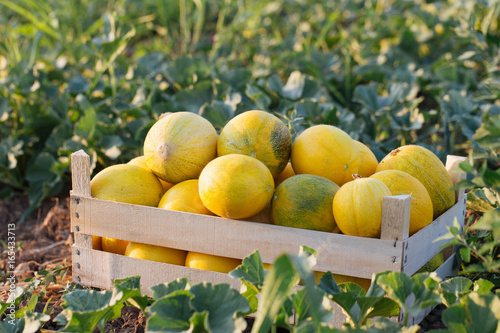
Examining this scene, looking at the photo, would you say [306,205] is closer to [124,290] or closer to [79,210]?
[124,290]

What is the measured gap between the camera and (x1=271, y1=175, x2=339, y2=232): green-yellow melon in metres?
1.64

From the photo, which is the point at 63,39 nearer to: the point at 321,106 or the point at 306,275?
the point at 321,106

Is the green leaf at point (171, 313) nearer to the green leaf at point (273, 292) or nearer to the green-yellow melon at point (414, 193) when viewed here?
the green leaf at point (273, 292)

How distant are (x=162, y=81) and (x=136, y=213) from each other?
219 cm

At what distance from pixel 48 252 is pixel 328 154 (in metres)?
1.50

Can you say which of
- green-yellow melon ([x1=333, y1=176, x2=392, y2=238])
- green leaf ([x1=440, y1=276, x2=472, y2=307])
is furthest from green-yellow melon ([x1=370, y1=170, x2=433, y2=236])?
green leaf ([x1=440, y1=276, x2=472, y2=307])

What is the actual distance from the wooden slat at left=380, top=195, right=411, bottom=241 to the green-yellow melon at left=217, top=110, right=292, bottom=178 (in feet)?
1.43

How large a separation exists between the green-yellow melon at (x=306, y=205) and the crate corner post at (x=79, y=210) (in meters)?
0.67

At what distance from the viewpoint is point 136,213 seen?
5.76 feet

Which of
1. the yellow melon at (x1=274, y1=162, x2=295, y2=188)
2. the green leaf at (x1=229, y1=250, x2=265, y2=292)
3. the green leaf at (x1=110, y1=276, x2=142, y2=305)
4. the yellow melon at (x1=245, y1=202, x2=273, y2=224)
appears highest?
the yellow melon at (x1=274, y1=162, x2=295, y2=188)

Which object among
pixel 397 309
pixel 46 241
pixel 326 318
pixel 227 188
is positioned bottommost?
pixel 46 241

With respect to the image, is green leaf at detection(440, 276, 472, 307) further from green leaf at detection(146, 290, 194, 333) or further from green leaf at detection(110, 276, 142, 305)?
green leaf at detection(110, 276, 142, 305)

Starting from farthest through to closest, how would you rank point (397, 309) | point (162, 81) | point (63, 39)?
point (63, 39), point (162, 81), point (397, 309)

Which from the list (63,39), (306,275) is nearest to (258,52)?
(63,39)
